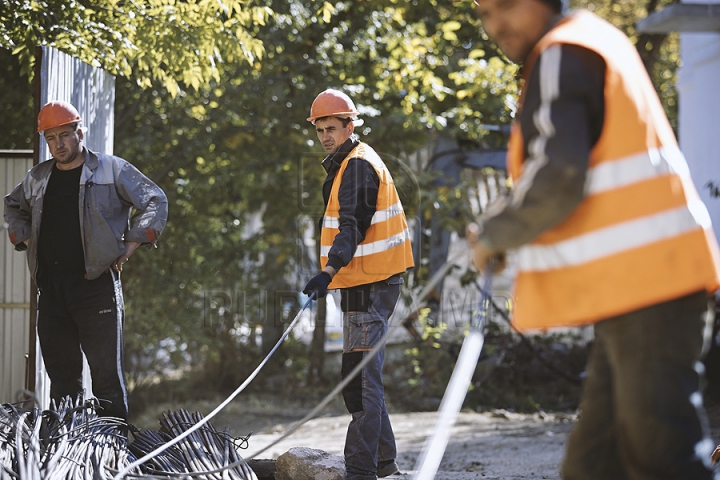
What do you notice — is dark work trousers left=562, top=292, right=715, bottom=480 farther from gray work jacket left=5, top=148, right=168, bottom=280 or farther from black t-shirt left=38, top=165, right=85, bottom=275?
black t-shirt left=38, top=165, right=85, bottom=275

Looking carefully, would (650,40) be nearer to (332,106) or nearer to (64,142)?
(332,106)

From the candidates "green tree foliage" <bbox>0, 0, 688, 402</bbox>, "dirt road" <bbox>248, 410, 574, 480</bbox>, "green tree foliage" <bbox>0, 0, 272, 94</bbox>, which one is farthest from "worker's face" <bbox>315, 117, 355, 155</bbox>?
"green tree foliage" <bbox>0, 0, 688, 402</bbox>

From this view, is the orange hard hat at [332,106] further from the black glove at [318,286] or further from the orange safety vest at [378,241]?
the black glove at [318,286]

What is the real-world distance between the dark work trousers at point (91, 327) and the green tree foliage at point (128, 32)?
194 centimetres

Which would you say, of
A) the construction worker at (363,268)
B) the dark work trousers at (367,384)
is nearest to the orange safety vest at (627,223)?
the construction worker at (363,268)

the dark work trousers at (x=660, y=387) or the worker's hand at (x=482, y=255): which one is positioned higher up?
the worker's hand at (x=482, y=255)

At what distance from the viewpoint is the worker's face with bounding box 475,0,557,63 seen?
7.63 feet

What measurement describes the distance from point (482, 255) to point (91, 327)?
11.4 feet

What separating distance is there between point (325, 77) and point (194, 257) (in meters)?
2.66

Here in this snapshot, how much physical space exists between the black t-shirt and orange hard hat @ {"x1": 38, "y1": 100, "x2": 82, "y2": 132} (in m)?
0.34

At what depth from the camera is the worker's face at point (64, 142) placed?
16.6ft

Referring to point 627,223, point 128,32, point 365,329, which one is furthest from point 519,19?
point 128,32

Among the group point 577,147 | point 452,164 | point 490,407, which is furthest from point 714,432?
point 577,147

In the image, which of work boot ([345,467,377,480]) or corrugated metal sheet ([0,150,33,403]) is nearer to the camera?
work boot ([345,467,377,480])
